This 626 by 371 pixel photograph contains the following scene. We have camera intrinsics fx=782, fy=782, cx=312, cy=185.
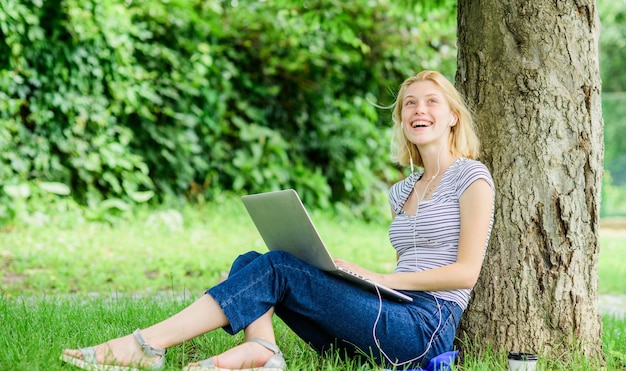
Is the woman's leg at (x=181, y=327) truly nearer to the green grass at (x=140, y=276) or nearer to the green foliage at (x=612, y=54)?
the green grass at (x=140, y=276)

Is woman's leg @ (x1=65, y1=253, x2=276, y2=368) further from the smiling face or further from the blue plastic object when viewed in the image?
the smiling face

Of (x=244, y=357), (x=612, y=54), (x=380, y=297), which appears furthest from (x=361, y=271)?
(x=612, y=54)

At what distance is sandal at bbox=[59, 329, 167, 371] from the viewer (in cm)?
268

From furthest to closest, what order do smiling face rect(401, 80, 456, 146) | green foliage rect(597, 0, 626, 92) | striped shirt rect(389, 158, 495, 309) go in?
1. green foliage rect(597, 0, 626, 92)
2. smiling face rect(401, 80, 456, 146)
3. striped shirt rect(389, 158, 495, 309)

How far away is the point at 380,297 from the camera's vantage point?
288cm

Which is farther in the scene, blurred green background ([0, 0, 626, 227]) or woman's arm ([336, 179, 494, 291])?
blurred green background ([0, 0, 626, 227])

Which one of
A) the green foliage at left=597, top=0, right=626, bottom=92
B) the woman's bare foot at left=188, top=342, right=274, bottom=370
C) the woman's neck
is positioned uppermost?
the green foliage at left=597, top=0, right=626, bottom=92

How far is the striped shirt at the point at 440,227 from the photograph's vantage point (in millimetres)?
3014

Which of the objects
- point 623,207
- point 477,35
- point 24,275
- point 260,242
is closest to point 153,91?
point 260,242

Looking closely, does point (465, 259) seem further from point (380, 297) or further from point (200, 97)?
point (200, 97)

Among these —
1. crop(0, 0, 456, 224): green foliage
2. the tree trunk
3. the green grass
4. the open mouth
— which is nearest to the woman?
the open mouth

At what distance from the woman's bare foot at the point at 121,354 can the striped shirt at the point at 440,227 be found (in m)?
1.06

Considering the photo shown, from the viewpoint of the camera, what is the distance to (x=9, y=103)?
724 centimetres

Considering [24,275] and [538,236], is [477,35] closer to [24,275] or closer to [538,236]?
[538,236]
